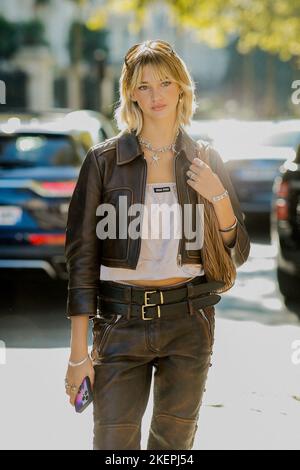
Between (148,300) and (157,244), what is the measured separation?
190 mm

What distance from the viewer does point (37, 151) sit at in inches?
350

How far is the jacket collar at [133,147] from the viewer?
3279 millimetres

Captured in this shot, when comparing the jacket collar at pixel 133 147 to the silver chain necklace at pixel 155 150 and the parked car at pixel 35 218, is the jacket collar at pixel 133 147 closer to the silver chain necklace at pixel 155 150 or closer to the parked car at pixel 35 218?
the silver chain necklace at pixel 155 150

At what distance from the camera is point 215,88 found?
11769cm

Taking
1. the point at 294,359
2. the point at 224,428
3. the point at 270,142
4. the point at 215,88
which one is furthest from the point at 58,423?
the point at 215,88

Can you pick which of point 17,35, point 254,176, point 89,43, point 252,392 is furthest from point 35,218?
point 89,43

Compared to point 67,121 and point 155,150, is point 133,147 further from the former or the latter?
point 67,121

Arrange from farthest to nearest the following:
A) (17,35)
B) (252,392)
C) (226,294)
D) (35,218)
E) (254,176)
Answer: (17,35)
(254,176)
(226,294)
(35,218)
(252,392)

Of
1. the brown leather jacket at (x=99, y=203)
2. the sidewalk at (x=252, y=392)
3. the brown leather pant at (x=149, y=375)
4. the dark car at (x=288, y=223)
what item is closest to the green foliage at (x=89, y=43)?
the dark car at (x=288, y=223)

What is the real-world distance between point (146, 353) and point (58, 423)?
221cm

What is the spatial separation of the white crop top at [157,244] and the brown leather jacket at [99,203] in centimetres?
3

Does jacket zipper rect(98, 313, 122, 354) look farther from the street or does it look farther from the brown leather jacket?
the street

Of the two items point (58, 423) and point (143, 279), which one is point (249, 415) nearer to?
point (58, 423)
